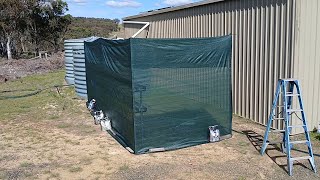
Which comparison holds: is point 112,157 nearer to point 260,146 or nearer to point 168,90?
point 168,90

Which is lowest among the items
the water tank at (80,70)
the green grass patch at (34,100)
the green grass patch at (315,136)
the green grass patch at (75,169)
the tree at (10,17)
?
the green grass patch at (75,169)

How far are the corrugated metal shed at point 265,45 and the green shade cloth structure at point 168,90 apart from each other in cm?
105

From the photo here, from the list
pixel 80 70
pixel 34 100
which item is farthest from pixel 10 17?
pixel 80 70

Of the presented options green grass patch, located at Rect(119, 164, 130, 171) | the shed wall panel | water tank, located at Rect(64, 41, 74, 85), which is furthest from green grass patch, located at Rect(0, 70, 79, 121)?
the shed wall panel

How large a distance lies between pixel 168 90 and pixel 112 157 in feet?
4.69

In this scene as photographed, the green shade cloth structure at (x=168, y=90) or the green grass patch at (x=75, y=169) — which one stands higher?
the green shade cloth structure at (x=168, y=90)

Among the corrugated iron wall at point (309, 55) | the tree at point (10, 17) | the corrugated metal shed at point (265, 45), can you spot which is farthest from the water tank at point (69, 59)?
the tree at point (10, 17)

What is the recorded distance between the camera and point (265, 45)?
22.8 feet

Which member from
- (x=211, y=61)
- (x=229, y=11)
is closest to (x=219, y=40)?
(x=211, y=61)

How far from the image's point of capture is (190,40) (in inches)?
229

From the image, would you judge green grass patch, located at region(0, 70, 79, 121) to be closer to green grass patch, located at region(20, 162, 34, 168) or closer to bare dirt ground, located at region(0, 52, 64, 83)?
bare dirt ground, located at region(0, 52, 64, 83)

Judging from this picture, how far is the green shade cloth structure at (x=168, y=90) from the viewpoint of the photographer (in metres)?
5.50

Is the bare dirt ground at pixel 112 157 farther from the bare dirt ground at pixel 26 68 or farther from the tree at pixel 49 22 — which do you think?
the tree at pixel 49 22

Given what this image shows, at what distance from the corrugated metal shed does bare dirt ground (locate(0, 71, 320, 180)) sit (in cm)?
69
